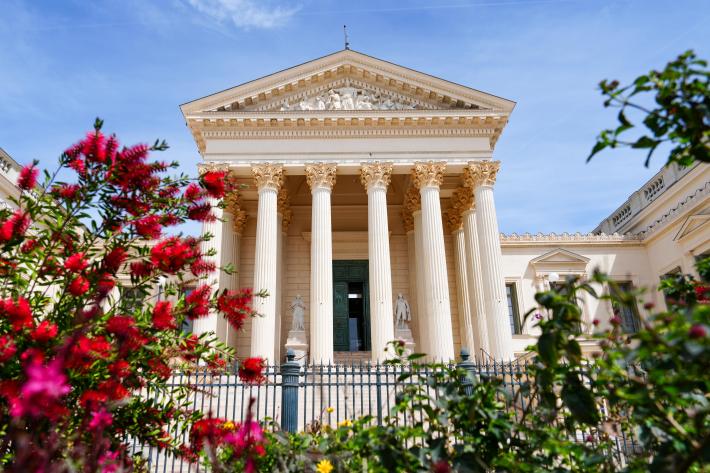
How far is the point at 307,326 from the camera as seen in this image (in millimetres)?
21359

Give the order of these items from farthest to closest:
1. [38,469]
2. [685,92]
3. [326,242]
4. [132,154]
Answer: [326,242] < [132,154] < [685,92] < [38,469]

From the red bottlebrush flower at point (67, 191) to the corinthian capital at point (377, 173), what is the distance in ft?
47.9

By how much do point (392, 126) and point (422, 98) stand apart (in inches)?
74.1

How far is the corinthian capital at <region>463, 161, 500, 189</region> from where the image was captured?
18.8 m

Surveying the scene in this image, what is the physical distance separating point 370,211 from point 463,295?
5.67 metres

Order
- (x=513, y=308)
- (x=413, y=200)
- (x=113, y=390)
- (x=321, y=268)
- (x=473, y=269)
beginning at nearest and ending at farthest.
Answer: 1. (x=113, y=390)
2. (x=321, y=268)
3. (x=473, y=269)
4. (x=413, y=200)
5. (x=513, y=308)

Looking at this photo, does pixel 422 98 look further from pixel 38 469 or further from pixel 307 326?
pixel 38 469

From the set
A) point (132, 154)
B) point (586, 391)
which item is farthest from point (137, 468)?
point (586, 391)

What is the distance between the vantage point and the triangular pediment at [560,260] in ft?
79.0

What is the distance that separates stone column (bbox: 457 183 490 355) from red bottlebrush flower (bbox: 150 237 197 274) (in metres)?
15.1

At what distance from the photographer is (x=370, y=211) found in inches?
725

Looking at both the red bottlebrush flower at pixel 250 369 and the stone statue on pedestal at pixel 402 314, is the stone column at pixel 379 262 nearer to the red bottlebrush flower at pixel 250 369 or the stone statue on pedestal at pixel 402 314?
the stone statue on pedestal at pixel 402 314

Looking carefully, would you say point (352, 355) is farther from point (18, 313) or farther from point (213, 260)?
point (18, 313)

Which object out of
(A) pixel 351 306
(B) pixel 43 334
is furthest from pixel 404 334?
(B) pixel 43 334
